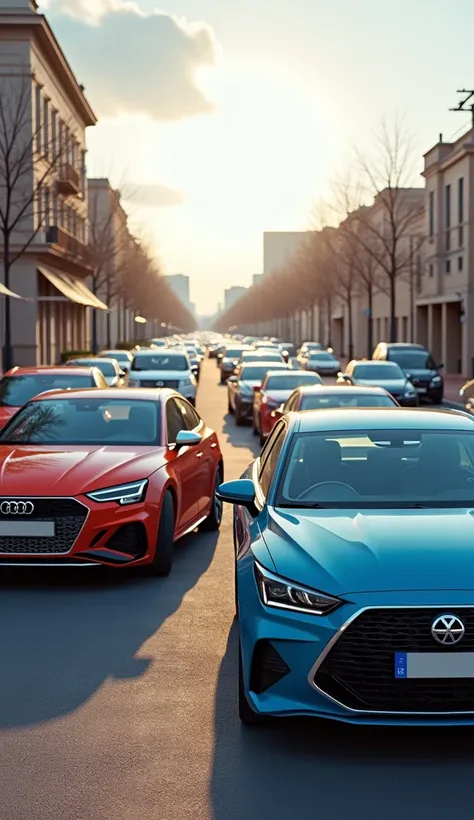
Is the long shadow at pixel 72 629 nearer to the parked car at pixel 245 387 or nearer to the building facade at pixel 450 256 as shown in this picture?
the parked car at pixel 245 387

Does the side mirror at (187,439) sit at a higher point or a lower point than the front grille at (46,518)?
higher

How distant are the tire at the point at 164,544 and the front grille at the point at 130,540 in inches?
6.3

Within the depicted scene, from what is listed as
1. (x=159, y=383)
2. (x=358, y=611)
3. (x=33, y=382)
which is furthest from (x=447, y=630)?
(x=159, y=383)

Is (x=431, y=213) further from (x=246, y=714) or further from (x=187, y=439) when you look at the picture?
(x=246, y=714)

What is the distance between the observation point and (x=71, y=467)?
28.5 ft

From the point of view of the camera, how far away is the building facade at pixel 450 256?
162 ft

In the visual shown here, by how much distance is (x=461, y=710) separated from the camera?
475cm

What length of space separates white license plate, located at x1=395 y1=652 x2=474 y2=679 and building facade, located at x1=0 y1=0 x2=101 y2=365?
3306 cm

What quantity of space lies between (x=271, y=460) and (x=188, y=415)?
4191 mm

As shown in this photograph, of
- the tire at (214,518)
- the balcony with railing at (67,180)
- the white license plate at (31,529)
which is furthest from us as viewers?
the balcony with railing at (67,180)

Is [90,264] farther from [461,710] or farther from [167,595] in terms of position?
[461,710]

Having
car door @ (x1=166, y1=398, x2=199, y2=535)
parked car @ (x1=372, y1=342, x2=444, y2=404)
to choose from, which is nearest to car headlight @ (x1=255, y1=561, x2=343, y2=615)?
car door @ (x1=166, y1=398, x2=199, y2=535)

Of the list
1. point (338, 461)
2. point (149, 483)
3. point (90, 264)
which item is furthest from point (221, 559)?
point (90, 264)

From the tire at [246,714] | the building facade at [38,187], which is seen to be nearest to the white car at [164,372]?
the building facade at [38,187]
